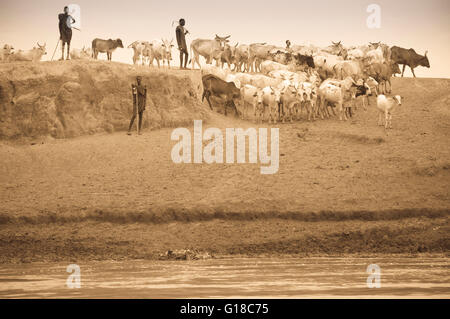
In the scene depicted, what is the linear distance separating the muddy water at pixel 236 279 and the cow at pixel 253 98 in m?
12.5

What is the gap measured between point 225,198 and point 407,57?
21624mm

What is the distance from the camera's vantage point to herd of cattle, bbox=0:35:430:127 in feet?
109

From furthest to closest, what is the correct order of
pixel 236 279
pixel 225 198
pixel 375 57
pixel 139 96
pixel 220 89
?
pixel 375 57
pixel 220 89
pixel 139 96
pixel 225 198
pixel 236 279

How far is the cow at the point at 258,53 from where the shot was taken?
140ft

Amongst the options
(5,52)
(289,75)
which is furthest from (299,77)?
(5,52)

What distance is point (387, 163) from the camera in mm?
27062

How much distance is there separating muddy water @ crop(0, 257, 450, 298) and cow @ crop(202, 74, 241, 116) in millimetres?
13483

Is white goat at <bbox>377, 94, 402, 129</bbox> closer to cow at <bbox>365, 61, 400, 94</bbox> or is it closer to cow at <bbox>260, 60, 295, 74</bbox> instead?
cow at <bbox>365, 61, 400, 94</bbox>

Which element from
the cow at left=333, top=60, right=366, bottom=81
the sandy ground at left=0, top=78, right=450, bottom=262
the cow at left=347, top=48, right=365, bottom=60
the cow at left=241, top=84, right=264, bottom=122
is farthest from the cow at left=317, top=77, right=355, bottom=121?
the cow at left=347, top=48, right=365, bottom=60

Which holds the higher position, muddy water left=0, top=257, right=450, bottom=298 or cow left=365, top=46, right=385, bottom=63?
cow left=365, top=46, right=385, bottom=63

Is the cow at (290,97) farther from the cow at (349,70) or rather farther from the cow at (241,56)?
the cow at (241,56)

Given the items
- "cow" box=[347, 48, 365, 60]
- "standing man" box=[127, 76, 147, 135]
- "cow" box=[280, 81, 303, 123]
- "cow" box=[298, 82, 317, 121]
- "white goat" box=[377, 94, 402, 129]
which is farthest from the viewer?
"cow" box=[347, 48, 365, 60]

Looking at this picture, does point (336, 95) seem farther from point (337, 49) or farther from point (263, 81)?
point (337, 49)

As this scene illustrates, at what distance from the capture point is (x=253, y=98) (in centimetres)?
3347
